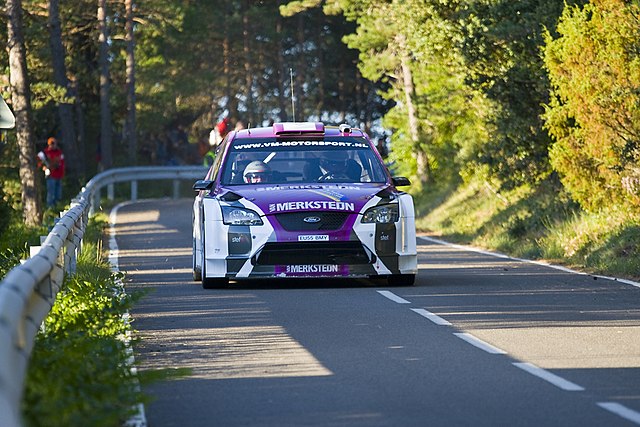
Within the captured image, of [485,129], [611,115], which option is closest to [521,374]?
[611,115]

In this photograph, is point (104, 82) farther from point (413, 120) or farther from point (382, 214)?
point (382, 214)

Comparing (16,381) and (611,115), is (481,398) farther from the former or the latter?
(611,115)

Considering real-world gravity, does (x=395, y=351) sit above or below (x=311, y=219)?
below

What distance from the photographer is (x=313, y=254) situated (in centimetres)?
1534

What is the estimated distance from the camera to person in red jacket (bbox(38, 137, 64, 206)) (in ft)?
121

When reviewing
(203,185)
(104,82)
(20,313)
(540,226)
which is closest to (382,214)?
(203,185)

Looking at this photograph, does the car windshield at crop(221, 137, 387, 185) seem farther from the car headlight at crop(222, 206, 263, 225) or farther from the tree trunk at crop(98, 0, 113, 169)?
the tree trunk at crop(98, 0, 113, 169)

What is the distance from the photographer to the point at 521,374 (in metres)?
9.15

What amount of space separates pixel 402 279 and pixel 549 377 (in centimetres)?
678

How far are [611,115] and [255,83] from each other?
68.9 meters

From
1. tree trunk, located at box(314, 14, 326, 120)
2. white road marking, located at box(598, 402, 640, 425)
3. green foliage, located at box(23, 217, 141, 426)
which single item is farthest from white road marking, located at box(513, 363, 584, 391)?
tree trunk, located at box(314, 14, 326, 120)

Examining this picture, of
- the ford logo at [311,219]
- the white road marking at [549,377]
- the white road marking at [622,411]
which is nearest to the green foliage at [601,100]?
the ford logo at [311,219]

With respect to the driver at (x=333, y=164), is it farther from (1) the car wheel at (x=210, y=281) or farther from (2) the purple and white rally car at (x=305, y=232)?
(1) the car wheel at (x=210, y=281)

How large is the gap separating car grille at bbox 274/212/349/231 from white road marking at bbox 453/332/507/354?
4162 millimetres
